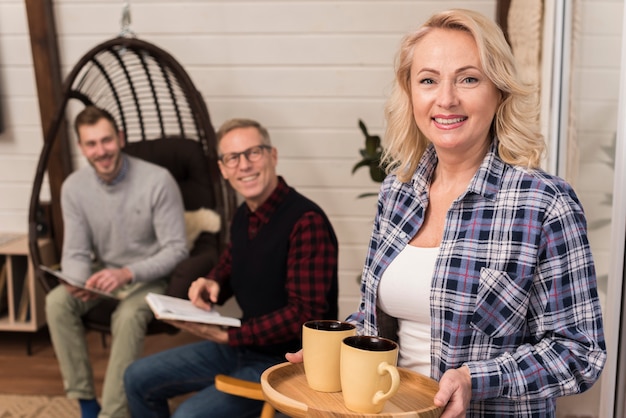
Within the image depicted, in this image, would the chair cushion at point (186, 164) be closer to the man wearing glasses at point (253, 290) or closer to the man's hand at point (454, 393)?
the man wearing glasses at point (253, 290)

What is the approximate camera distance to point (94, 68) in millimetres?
3641

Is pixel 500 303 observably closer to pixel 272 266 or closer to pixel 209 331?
pixel 272 266

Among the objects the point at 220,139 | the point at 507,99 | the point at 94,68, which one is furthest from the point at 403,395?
the point at 94,68

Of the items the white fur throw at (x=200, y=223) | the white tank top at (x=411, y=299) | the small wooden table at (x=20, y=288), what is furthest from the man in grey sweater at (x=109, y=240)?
the white tank top at (x=411, y=299)

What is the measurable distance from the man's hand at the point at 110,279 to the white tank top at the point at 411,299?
1658 millimetres

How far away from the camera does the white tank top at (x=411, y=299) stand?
132 cm

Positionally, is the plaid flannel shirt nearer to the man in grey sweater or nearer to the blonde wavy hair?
Answer: the blonde wavy hair

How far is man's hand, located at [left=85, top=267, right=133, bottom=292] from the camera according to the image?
9.20 ft

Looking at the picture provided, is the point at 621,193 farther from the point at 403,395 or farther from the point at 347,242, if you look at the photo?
the point at 347,242

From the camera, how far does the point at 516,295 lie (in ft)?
3.99

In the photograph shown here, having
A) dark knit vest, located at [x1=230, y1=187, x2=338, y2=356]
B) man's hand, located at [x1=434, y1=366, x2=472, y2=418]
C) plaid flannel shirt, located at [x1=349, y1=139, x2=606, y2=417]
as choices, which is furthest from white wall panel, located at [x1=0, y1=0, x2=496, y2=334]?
man's hand, located at [x1=434, y1=366, x2=472, y2=418]

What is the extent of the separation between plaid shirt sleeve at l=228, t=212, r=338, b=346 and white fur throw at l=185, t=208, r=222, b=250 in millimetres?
1176

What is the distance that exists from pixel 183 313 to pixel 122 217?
41.6 inches

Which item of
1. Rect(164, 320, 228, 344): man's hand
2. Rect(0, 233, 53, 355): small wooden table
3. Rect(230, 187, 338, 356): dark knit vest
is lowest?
Rect(0, 233, 53, 355): small wooden table
